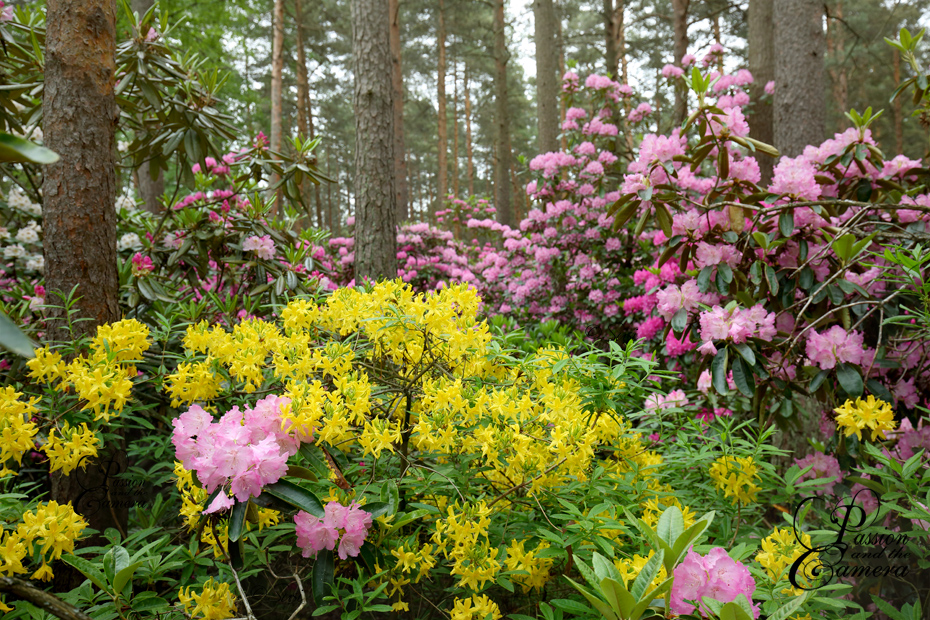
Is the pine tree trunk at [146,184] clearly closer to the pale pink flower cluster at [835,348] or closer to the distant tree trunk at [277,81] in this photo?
the distant tree trunk at [277,81]

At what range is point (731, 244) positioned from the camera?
2.10 meters

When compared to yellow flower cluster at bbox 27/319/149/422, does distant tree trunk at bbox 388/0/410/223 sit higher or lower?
higher

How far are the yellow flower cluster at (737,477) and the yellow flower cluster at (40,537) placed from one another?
5.04 feet

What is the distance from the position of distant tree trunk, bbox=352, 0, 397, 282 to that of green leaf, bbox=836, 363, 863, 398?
2962 millimetres

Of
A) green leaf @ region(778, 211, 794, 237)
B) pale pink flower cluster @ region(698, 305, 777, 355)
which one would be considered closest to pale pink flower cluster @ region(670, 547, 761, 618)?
pale pink flower cluster @ region(698, 305, 777, 355)

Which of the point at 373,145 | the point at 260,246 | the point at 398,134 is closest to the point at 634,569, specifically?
the point at 260,246

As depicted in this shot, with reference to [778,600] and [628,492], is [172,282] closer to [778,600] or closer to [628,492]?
[628,492]

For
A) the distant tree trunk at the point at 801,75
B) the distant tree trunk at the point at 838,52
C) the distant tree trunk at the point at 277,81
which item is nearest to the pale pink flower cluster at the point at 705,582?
the distant tree trunk at the point at 801,75

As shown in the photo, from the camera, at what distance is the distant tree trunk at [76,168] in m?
1.74

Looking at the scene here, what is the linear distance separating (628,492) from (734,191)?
148 cm

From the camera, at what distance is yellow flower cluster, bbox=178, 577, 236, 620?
1.11 m

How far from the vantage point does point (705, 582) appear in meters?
0.85

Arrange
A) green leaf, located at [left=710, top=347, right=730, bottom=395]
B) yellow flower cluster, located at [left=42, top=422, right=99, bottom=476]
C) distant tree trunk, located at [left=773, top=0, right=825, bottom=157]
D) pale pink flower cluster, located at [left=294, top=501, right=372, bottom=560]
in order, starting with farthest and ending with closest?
distant tree trunk, located at [left=773, top=0, right=825, bottom=157]
green leaf, located at [left=710, top=347, right=730, bottom=395]
yellow flower cluster, located at [left=42, top=422, right=99, bottom=476]
pale pink flower cluster, located at [left=294, top=501, right=372, bottom=560]

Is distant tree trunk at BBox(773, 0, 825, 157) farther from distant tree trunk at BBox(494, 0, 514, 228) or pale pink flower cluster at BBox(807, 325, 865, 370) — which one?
distant tree trunk at BBox(494, 0, 514, 228)
